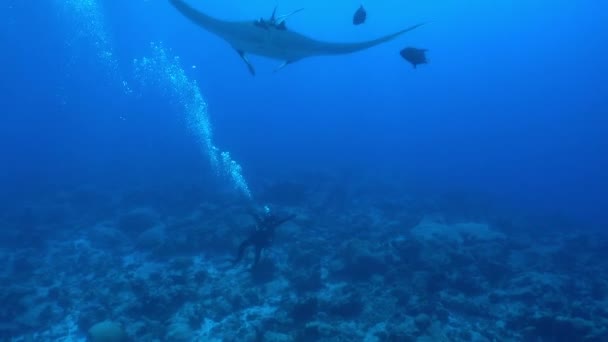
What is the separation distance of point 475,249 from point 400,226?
3.76 meters

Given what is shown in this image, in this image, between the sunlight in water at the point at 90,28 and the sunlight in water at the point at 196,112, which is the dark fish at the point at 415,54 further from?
the sunlight in water at the point at 90,28

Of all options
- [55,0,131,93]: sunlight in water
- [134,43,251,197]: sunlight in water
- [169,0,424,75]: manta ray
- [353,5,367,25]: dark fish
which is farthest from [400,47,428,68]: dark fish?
[55,0,131,93]: sunlight in water

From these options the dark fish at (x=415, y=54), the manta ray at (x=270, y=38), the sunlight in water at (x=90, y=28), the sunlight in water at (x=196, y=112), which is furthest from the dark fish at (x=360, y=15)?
the sunlight in water at (x=90, y=28)

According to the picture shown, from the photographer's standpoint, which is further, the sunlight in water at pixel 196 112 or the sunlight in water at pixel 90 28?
the sunlight in water at pixel 90 28

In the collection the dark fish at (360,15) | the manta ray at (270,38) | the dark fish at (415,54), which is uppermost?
the dark fish at (360,15)

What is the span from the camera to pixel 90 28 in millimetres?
92500

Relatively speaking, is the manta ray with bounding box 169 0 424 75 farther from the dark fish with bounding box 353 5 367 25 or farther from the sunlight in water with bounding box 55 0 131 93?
the sunlight in water with bounding box 55 0 131 93

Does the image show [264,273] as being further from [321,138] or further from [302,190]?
[321,138]

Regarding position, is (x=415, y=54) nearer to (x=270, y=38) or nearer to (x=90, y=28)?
(x=270, y=38)

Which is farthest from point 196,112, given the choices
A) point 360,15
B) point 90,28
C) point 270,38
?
point 90,28

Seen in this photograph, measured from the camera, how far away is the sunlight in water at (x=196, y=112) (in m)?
26.9

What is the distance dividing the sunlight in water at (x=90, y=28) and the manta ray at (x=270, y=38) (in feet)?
228

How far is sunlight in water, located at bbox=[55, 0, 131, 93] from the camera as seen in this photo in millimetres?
68812

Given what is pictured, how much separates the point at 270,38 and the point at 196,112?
38327 millimetres
